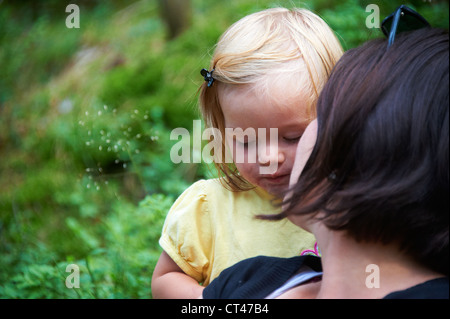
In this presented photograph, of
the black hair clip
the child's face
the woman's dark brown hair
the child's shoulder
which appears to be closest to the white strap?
the woman's dark brown hair

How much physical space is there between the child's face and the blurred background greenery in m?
0.45

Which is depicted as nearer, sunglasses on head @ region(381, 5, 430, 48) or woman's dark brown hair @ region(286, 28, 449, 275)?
woman's dark brown hair @ region(286, 28, 449, 275)

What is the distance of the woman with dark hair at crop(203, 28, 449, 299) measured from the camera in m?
0.99

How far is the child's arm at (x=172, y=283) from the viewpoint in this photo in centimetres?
159

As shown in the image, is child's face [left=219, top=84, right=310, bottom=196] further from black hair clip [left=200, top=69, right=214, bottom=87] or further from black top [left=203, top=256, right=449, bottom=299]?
black top [left=203, top=256, right=449, bottom=299]

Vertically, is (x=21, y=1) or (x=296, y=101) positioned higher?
(x=21, y=1)

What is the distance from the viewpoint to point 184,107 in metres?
3.75

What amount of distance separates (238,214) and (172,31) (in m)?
3.62

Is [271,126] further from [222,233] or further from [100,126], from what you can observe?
[100,126]

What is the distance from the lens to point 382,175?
3.33 ft

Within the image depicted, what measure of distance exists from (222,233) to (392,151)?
81 cm

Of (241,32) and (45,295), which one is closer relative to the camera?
(241,32)

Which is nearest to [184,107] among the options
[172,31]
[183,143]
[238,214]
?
[183,143]

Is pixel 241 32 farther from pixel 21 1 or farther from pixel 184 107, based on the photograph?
pixel 21 1
